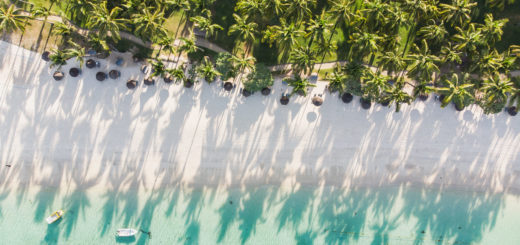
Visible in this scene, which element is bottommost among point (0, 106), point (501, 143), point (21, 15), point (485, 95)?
point (0, 106)

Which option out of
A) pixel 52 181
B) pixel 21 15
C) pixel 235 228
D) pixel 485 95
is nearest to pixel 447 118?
pixel 485 95

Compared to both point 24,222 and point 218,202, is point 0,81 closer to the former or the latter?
point 24,222

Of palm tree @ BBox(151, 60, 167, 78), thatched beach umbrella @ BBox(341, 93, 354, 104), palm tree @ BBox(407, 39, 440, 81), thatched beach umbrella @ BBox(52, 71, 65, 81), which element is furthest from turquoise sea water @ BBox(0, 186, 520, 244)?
palm tree @ BBox(407, 39, 440, 81)

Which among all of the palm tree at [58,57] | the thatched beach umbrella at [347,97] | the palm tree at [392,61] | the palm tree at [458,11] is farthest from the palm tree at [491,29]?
the palm tree at [58,57]

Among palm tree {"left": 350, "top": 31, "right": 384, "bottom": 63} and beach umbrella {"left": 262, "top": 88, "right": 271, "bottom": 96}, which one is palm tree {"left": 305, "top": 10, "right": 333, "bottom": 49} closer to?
palm tree {"left": 350, "top": 31, "right": 384, "bottom": 63}

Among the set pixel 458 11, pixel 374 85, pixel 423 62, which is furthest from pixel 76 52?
pixel 458 11

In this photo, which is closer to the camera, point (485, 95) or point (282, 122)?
point (485, 95)

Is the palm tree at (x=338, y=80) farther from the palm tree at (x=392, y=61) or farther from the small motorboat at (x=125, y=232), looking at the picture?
the small motorboat at (x=125, y=232)

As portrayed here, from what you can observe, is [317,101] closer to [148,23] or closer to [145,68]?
[148,23]
